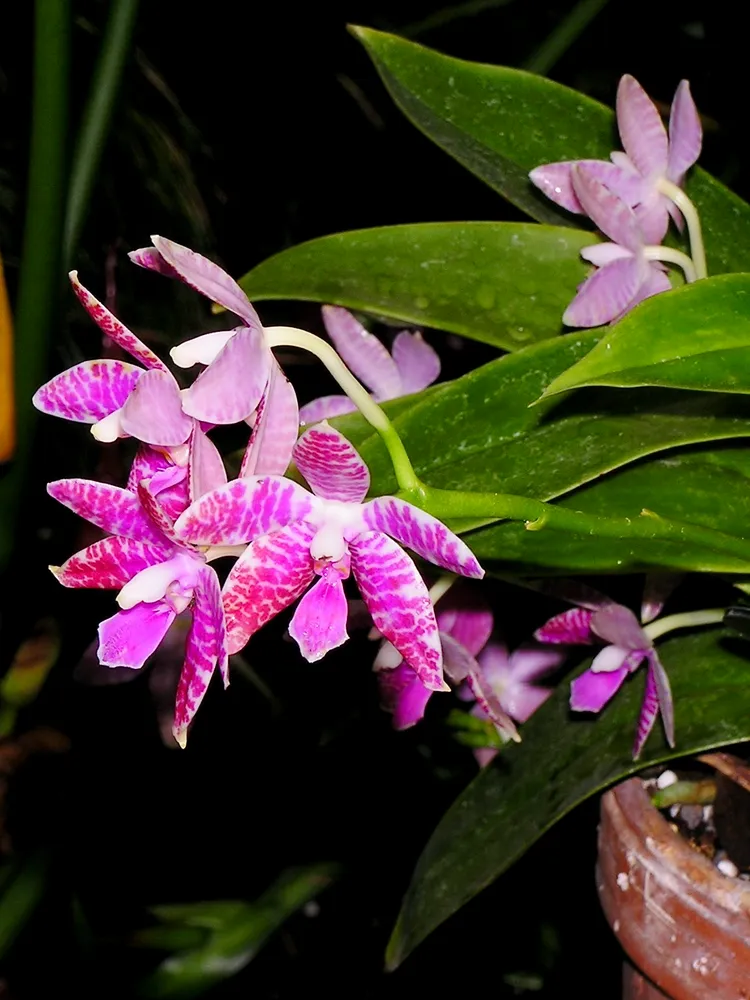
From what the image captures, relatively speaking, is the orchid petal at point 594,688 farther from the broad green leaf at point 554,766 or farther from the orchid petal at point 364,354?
the orchid petal at point 364,354

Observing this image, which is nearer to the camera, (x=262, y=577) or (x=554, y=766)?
(x=262, y=577)

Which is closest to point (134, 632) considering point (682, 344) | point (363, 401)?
point (363, 401)

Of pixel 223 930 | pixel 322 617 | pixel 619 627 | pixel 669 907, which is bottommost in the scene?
pixel 223 930

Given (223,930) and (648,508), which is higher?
(648,508)

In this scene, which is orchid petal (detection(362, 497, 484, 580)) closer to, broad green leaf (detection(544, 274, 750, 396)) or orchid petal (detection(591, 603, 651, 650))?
broad green leaf (detection(544, 274, 750, 396))

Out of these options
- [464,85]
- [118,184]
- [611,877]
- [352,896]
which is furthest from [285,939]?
[464,85]

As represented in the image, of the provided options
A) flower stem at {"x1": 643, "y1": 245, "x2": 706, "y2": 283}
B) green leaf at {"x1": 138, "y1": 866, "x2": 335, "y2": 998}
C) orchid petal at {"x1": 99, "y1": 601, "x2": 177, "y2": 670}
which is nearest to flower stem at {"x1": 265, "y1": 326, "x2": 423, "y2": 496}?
orchid petal at {"x1": 99, "y1": 601, "x2": 177, "y2": 670}

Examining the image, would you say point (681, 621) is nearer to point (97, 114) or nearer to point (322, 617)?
point (322, 617)
